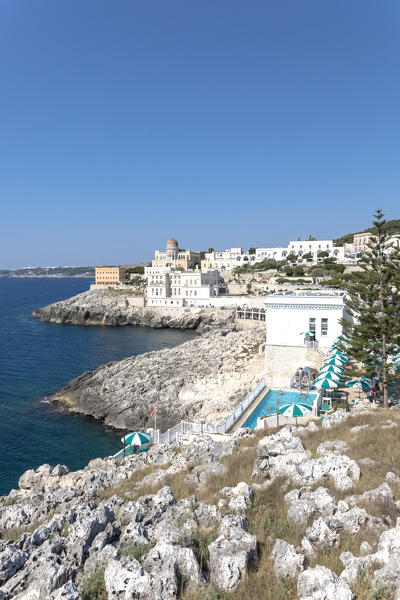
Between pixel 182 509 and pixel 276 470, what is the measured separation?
2322 millimetres

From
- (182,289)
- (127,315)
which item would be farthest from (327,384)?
(182,289)

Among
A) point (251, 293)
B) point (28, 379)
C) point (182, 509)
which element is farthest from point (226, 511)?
point (251, 293)

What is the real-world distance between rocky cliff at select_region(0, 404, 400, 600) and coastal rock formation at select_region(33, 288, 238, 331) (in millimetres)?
57181

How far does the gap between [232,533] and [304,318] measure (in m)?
18.0

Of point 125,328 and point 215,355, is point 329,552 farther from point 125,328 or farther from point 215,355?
point 125,328

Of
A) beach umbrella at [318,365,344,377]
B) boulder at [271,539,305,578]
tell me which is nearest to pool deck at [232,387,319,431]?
beach umbrella at [318,365,344,377]

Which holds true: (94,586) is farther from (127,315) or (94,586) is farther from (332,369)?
(127,315)

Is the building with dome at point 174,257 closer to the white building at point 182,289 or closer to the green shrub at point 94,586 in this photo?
the white building at point 182,289

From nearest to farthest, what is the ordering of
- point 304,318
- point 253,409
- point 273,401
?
point 253,409
point 273,401
point 304,318

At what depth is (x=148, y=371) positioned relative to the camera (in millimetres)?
30797

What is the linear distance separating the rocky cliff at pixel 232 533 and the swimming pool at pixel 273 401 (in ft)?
26.0

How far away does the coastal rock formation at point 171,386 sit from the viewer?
955 inches

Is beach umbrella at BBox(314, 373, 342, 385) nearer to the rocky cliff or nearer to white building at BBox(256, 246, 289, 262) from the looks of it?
the rocky cliff

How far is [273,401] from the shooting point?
19.4m
